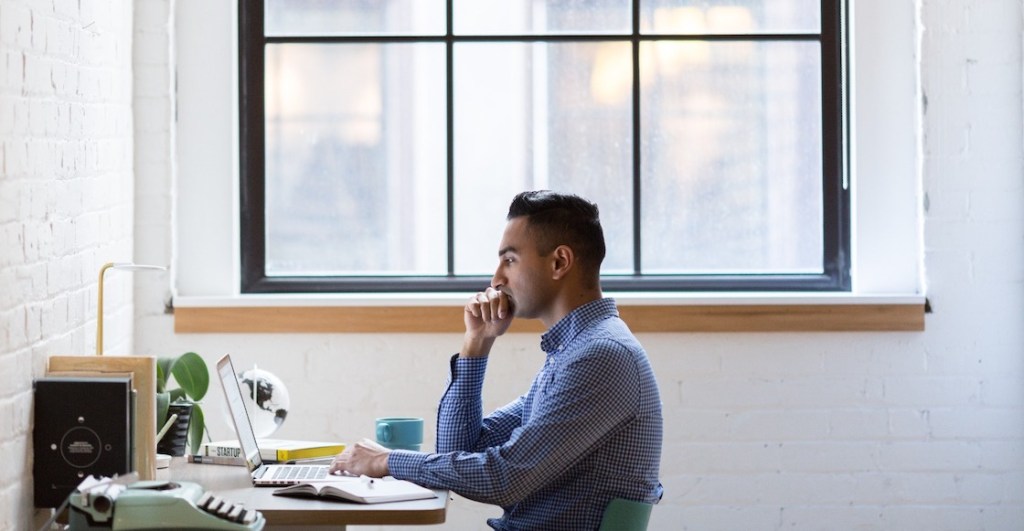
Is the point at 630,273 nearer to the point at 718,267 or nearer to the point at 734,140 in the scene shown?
the point at 718,267

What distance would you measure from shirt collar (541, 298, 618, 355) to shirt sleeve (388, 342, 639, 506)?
0.56 ft

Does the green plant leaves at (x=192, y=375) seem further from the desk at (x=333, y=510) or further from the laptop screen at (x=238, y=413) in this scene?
the desk at (x=333, y=510)

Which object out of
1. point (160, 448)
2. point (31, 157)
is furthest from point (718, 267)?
point (31, 157)

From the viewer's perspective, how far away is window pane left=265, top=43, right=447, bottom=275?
391cm

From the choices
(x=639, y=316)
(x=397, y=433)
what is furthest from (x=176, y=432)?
(x=639, y=316)

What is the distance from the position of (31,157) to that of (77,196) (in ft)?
1.37

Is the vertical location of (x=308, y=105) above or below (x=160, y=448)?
above

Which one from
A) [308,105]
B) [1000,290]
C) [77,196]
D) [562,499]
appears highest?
[308,105]

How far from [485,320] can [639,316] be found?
0.98m

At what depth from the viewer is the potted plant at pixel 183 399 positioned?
9.57ft

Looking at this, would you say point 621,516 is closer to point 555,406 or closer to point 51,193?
point 555,406

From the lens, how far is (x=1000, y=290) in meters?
3.76

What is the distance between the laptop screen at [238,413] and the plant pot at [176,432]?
145mm

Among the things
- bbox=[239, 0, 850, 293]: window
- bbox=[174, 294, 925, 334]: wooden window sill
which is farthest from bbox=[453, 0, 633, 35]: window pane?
bbox=[174, 294, 925, 334]: wooden window sill
